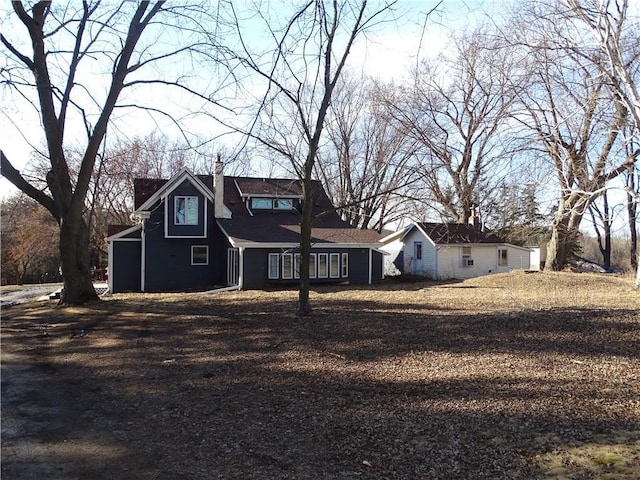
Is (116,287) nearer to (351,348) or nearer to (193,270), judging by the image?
(193,270)

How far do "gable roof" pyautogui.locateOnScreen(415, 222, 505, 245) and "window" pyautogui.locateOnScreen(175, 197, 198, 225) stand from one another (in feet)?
47.0

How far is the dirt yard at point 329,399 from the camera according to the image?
420 cm

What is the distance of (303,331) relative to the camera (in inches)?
413

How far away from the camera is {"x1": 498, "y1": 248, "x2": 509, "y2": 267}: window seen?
1341 inches

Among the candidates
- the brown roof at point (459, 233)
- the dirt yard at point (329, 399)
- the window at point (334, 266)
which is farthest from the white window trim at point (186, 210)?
the brown roof at point (459, 233)

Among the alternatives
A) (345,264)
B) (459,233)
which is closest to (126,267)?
(345,264)

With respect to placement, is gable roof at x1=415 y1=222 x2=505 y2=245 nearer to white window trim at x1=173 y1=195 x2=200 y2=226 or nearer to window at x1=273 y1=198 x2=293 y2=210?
window at x1=273 y1=198 x2=293 y2=210

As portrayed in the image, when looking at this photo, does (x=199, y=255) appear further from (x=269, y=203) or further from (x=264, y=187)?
(x=264, y=187)

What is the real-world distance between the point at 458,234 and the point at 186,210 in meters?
16.9

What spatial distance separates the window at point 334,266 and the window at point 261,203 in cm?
496

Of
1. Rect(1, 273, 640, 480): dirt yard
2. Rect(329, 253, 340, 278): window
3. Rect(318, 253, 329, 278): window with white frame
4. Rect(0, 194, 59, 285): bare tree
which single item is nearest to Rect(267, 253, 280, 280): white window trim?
Rect(318, 253, 329, 278): window with white frame

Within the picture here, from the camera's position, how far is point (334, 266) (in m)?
26.1

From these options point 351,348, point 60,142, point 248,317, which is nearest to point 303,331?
point 351,348

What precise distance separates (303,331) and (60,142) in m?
9.75
